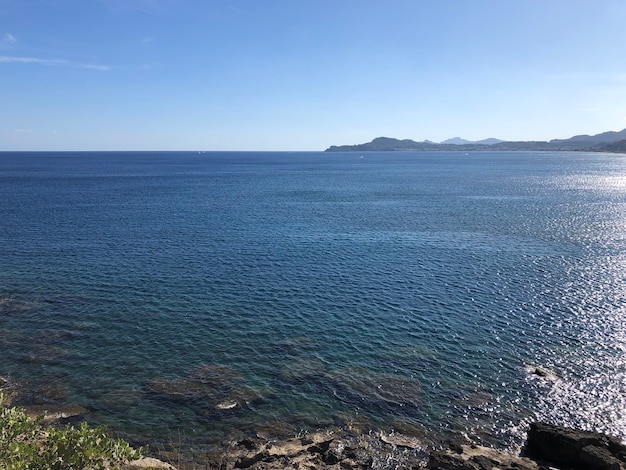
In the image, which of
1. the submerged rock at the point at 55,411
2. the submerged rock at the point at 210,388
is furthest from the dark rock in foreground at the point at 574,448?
the submerged rock at the point at 55,411

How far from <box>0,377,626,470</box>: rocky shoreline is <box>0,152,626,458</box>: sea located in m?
1.31

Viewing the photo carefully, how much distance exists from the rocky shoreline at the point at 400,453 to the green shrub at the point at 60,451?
504 cm

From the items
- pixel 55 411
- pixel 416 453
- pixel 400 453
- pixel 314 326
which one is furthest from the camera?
pixel 314 326

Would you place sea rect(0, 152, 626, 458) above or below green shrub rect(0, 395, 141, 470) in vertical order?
below

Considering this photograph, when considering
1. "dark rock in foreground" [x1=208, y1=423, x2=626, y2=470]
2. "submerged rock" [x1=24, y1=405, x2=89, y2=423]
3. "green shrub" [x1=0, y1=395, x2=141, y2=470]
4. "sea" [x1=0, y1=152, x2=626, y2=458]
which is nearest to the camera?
"green shrub" [x1=0, y1=395, x2=141, y2=470]

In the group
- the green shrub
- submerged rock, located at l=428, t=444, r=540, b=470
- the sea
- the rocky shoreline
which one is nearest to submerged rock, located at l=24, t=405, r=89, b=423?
the sea

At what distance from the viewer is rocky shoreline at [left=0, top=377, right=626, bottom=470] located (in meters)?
26.9

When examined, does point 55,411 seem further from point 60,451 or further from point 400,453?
point 400,453

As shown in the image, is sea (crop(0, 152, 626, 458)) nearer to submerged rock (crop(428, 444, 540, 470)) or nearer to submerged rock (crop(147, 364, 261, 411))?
submerged rock (crop(147, 364, 261, 411))

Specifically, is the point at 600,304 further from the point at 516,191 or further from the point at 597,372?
the point at 516,191

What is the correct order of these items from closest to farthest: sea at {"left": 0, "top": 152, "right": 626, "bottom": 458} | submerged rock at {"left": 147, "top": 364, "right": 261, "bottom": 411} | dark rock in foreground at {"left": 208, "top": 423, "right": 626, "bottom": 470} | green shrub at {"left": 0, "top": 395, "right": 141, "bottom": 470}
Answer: green shrub at {"left": 0, "top": 395, "right": 141, "bottom": 470}
dark rock in foreground at {"left": 208, "top": 423, "right": 626, "bottom": 470}
sea at {"left": 0, "top": 152, "right": 626, "bottom": 458}
submerged rock at {"left": 147, "top": 364, "right": 261, "bottom": 411}

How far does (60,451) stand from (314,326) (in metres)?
31.1

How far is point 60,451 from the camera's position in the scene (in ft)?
63.4

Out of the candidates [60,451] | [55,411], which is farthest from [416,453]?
[55,411]
